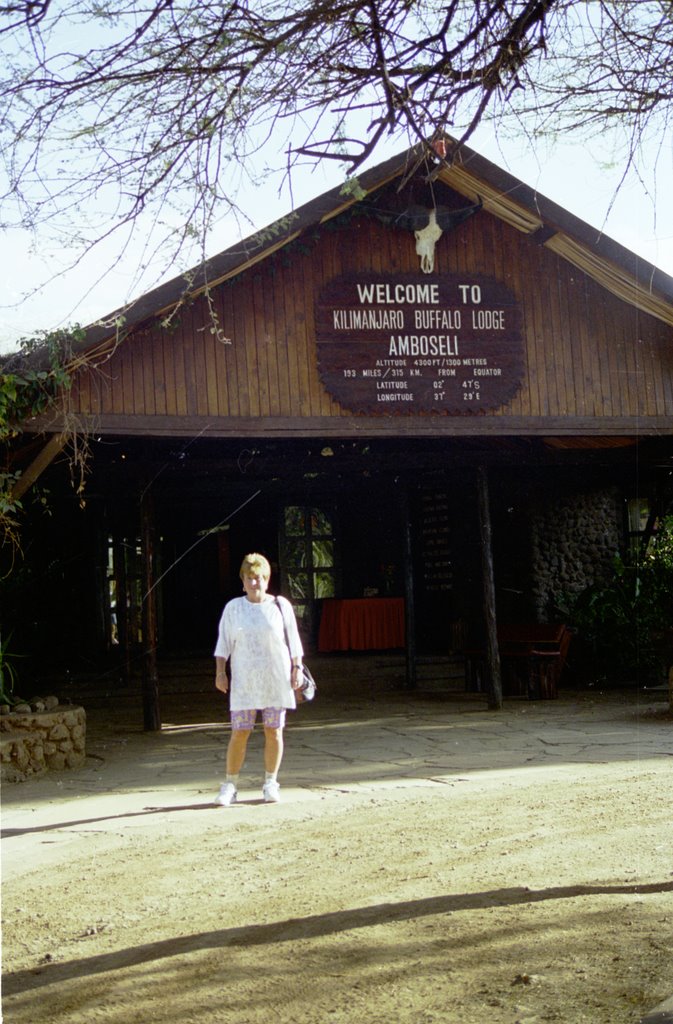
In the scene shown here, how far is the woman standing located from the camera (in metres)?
8.27

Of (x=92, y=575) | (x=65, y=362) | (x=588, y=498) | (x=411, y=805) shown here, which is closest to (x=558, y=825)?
(x=411, y=805)

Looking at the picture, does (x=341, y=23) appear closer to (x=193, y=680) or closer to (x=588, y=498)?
(x=588, y=498)

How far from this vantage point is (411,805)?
26.1 feet

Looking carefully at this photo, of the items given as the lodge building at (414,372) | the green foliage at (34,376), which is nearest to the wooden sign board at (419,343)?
the lodge building at (414,372)

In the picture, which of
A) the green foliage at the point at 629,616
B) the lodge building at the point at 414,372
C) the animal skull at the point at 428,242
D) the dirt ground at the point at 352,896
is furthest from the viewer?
the green foliage at the point at 629,616

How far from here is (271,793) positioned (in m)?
8.23

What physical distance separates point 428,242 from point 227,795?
6.67 meters

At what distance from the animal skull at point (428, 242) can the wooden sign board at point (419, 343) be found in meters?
0.15

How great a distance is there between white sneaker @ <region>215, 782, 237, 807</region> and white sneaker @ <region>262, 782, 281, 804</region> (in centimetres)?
21

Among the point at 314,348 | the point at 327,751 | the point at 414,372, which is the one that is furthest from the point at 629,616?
the point at 327,751

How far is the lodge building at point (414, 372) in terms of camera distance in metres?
11.4

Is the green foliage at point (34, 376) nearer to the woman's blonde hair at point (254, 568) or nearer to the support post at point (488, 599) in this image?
the woman's blonde hair at point (254, 568)

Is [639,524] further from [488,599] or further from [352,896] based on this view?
[352,896]

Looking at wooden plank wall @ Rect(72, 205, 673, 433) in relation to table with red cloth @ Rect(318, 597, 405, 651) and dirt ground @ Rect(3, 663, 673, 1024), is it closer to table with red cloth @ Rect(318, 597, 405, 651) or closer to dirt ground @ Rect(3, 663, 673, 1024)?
dirt ground @ Rect(3, 663, 673, 1024)
